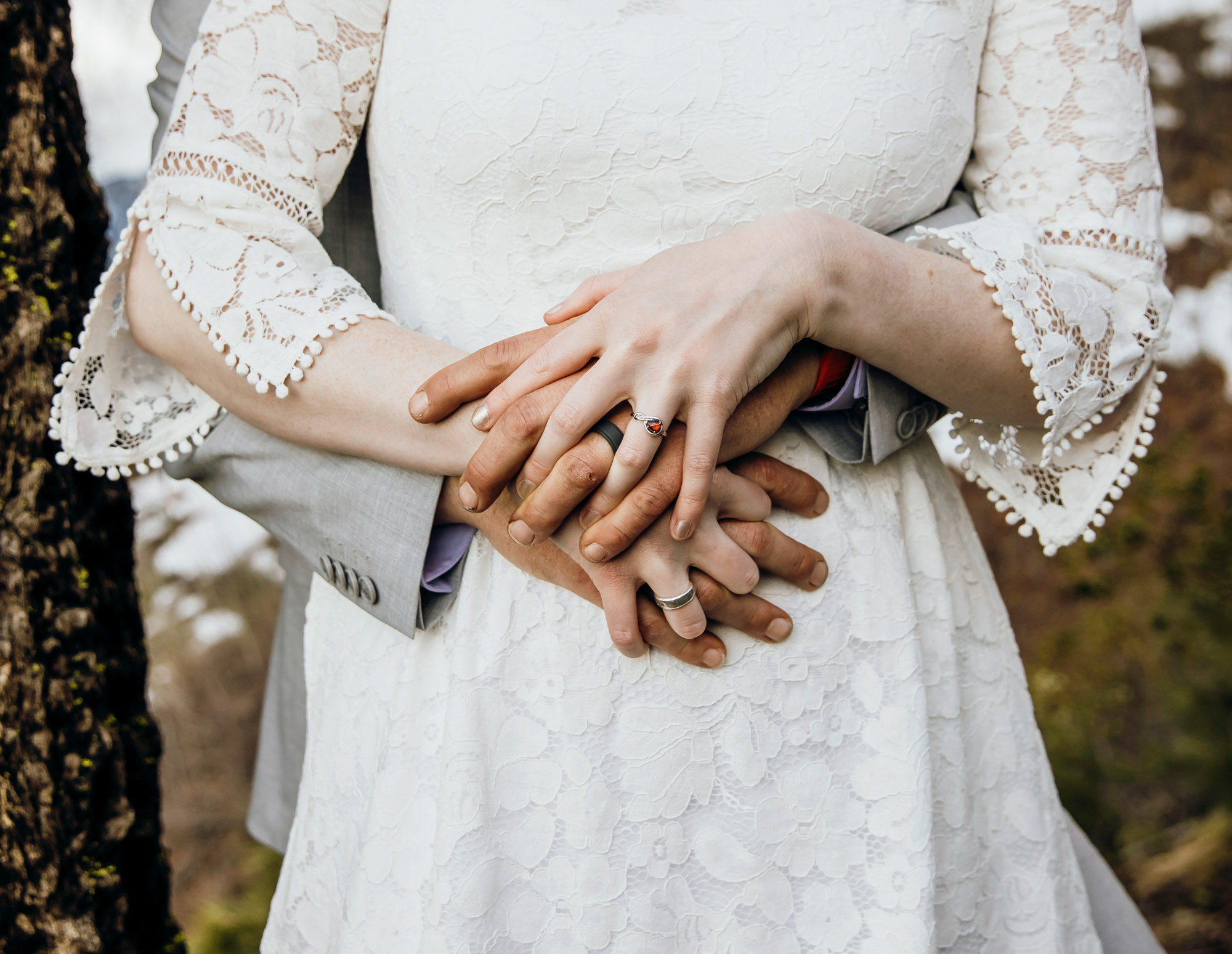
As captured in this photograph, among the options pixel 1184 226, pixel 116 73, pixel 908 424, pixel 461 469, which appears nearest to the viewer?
pixel 461 469

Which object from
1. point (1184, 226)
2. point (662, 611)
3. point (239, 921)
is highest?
point (662, 611)

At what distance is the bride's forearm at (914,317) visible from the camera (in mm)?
963

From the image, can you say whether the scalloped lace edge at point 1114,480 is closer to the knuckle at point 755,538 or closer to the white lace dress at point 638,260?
the white lace dress at point 638,260

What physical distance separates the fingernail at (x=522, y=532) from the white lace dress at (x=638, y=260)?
0.11 metres

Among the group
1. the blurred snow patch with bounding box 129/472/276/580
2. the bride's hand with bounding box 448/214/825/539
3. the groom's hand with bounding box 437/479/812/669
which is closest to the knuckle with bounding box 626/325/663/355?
the bride's hand with bounding box 448/214/825/539

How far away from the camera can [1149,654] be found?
13.9 feet

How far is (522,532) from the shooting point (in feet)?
3.03

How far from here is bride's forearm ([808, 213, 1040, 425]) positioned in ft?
3.16

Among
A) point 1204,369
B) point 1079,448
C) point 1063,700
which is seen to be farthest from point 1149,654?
point 1079,448

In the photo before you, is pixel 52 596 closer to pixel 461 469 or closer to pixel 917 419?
pixel 461 469

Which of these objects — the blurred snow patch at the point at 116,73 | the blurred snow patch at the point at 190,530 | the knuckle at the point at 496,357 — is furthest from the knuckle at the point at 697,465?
the blurred snow patch at the point at 190,530

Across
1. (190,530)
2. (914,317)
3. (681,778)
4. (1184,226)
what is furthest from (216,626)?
(1184,226)

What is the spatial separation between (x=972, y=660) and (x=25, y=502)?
131 centimetres

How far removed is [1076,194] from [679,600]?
72cm
